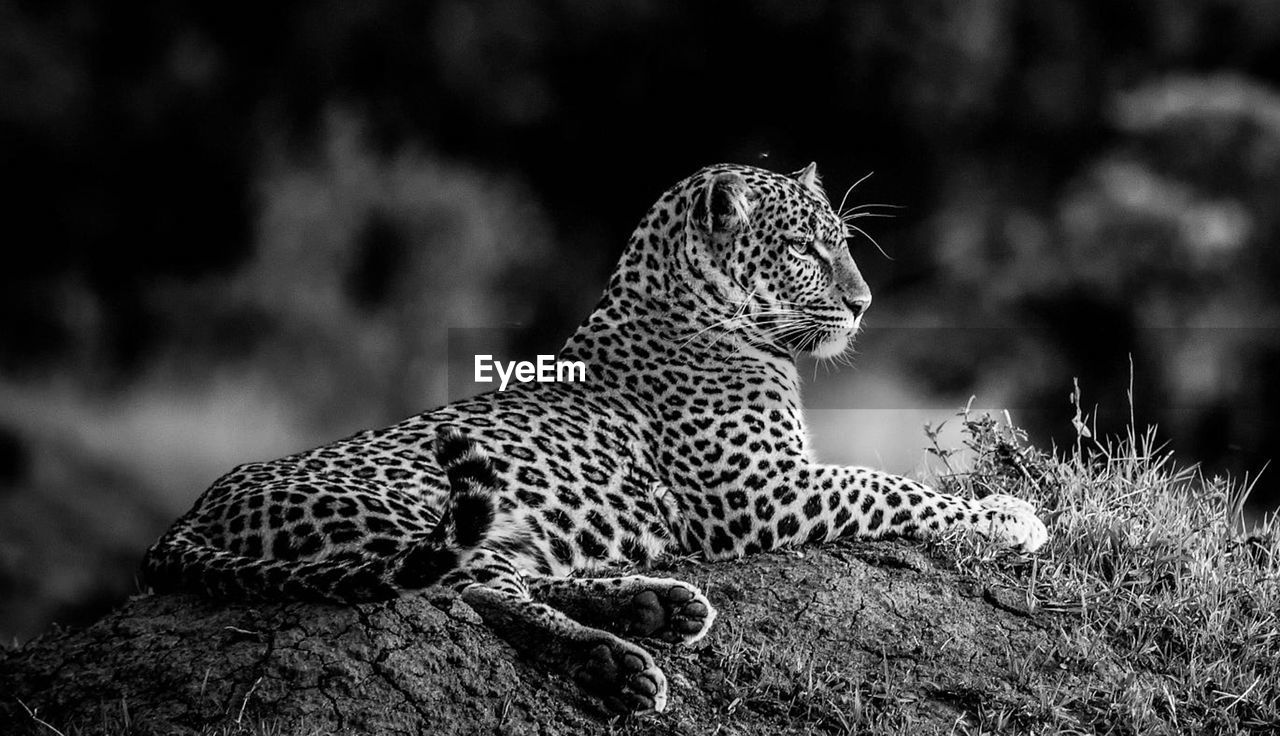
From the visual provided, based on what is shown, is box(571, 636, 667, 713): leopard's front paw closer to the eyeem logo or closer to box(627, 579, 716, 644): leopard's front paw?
box(627, 579, 716, 644): leopard's front paw

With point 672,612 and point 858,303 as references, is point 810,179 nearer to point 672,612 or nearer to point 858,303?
point 858,303

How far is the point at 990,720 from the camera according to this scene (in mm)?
4988

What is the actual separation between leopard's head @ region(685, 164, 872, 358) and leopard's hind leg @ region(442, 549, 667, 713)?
2.00 m

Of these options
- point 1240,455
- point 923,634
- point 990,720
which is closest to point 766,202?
point 923,634

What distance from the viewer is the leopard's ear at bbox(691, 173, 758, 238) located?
6.34m

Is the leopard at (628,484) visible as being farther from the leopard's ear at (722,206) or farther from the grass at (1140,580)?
the grass at (1140,580)

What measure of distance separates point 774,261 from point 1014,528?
61.4 inches

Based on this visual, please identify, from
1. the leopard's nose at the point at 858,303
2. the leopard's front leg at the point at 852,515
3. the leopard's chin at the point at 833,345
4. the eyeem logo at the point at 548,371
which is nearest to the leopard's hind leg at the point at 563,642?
the leopard's front leg at the point at 852,515

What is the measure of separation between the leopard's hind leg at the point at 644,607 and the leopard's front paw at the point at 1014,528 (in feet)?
5.67

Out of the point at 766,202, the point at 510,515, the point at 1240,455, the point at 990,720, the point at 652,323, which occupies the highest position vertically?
the point at 766,202

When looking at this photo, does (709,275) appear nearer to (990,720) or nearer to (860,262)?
(990,720)

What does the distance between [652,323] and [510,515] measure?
1384mm

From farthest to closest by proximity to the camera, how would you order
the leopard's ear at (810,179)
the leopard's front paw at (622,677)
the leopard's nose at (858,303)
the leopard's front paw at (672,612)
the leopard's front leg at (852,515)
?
the leopard's ear at (810,179), the leopard's nose at (858,303), the leopard's front leg at (852,515), the leopard's front paw at (672,612), the leopard's front paw at (622,677)

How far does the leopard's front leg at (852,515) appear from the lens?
594cm
